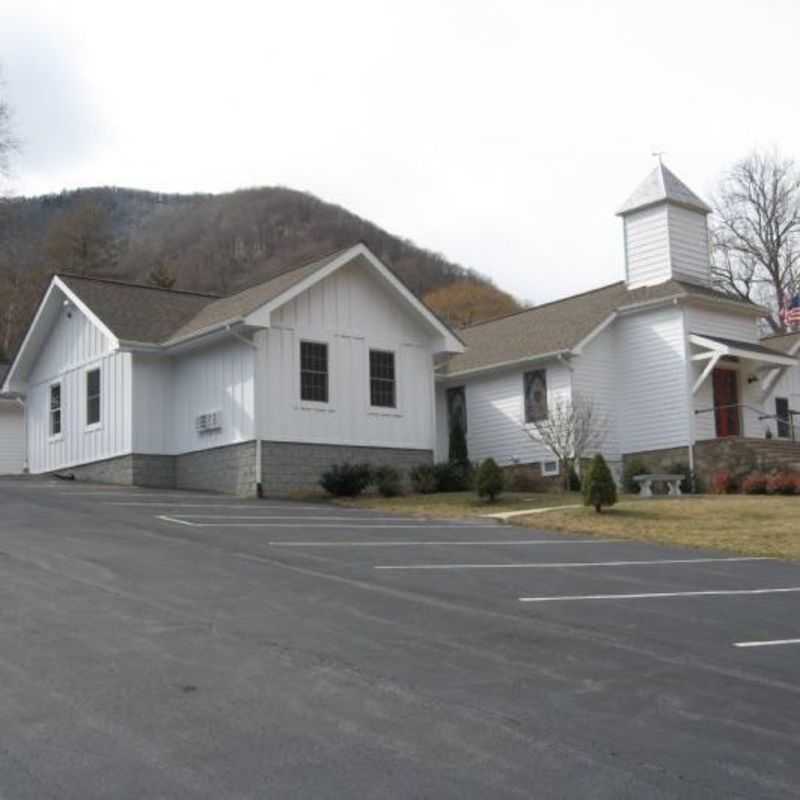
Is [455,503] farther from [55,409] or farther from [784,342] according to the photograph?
[784,342]

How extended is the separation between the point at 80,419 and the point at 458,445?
11032 mm

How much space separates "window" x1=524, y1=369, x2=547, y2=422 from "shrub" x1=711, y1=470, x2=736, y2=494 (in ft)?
16.1

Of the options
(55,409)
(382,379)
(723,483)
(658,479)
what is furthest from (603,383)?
(55,409)

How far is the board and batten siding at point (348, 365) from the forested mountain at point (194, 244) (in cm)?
3215

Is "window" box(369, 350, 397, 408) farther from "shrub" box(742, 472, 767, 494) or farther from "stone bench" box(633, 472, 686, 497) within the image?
"shrub" box(742, 472, 767, 494)

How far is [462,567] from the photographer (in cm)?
1402

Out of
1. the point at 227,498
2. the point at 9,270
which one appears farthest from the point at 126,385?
the point at 9,270

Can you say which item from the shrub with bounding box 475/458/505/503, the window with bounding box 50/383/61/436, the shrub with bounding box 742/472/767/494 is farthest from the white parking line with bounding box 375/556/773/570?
the window with bounding box 50/383/61/436

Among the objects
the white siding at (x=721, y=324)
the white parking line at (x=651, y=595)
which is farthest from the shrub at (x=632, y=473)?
the white parking line at (x=651, y=595)

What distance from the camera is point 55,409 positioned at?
30141 mm

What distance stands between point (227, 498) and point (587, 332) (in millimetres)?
11736

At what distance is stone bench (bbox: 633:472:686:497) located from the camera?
1061 inches

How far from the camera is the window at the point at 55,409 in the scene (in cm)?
2998

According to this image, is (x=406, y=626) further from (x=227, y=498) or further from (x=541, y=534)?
(x=227, y=498)
